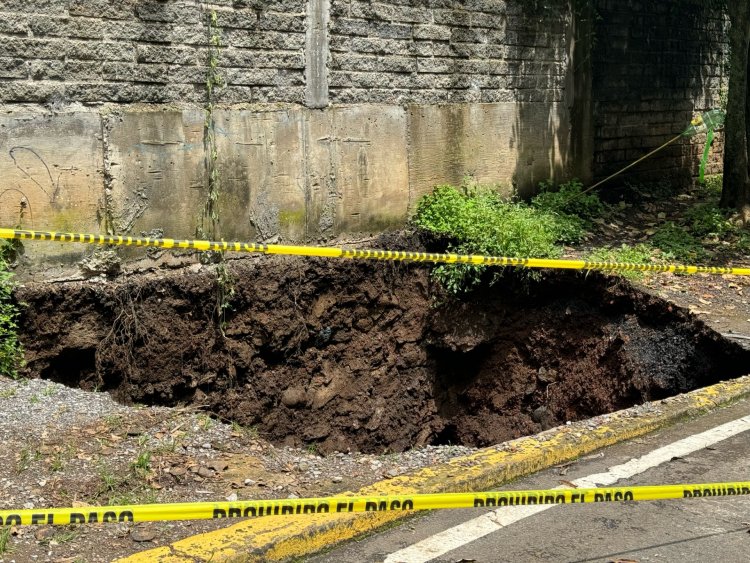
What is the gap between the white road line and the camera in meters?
3.94

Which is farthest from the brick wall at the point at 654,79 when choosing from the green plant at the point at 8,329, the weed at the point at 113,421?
the weed at the point at 113,421

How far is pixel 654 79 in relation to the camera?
12.1 metres

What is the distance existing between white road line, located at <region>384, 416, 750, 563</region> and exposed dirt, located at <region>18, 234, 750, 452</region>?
1779mm

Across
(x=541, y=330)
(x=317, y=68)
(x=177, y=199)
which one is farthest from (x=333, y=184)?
(x=541, y=330)

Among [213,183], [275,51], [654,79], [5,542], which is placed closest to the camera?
[5,542]

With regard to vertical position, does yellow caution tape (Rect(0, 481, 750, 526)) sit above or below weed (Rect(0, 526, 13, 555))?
above

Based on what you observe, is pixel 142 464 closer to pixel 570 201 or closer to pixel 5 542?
pixel 5 542

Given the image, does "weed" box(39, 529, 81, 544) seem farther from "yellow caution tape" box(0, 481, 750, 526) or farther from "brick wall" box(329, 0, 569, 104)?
"brick wall" box(329, 0, 569, 104)

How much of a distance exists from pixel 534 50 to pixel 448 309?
3440 millimetres

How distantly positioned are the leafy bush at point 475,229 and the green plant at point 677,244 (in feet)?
4.18

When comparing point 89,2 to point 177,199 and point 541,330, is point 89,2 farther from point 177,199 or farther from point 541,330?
point 541,330

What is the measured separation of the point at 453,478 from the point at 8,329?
3604 millimetres

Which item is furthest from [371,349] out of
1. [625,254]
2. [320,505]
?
[320,505]

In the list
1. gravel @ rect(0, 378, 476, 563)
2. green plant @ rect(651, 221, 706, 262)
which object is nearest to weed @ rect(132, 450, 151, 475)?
gravel @ rect(0, 378, 476, 563)
